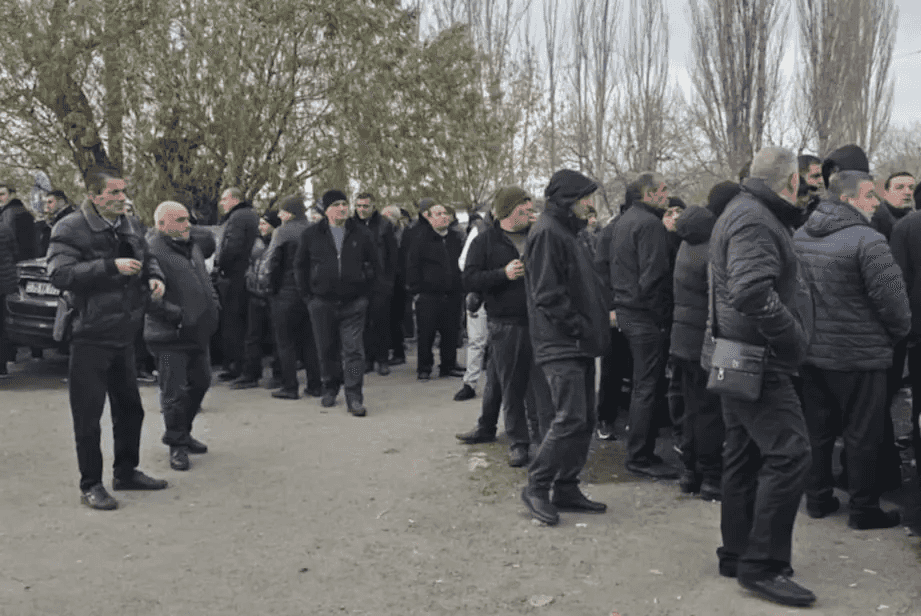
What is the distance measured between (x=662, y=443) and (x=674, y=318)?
1.86 meters

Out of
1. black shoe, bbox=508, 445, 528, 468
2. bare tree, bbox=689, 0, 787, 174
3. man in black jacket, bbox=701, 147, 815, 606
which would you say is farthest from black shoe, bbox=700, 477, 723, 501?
bare tree, bbox=689, 0, 787, 174

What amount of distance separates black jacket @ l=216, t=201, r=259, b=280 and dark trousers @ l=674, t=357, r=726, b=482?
6.01 metres

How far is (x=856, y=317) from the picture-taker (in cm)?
598

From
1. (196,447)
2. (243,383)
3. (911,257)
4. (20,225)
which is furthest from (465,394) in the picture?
(20,225)

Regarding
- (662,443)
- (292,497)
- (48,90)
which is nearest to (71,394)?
(292,497)

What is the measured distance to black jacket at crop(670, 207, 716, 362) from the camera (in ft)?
22.1

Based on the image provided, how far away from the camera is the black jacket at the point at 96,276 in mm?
6500

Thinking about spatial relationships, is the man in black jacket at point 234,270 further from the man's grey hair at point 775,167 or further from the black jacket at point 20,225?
the man's grey hair at point 775,167

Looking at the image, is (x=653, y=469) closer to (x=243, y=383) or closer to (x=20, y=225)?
(x=243, y=383)

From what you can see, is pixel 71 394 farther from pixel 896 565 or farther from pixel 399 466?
pixel 896 565

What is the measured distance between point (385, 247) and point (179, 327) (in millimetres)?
5136

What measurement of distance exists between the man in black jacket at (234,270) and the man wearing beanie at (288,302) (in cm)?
79

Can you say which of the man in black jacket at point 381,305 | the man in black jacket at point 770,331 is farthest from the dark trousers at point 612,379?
the man in black jacket at point 381,305

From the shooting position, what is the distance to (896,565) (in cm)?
542
